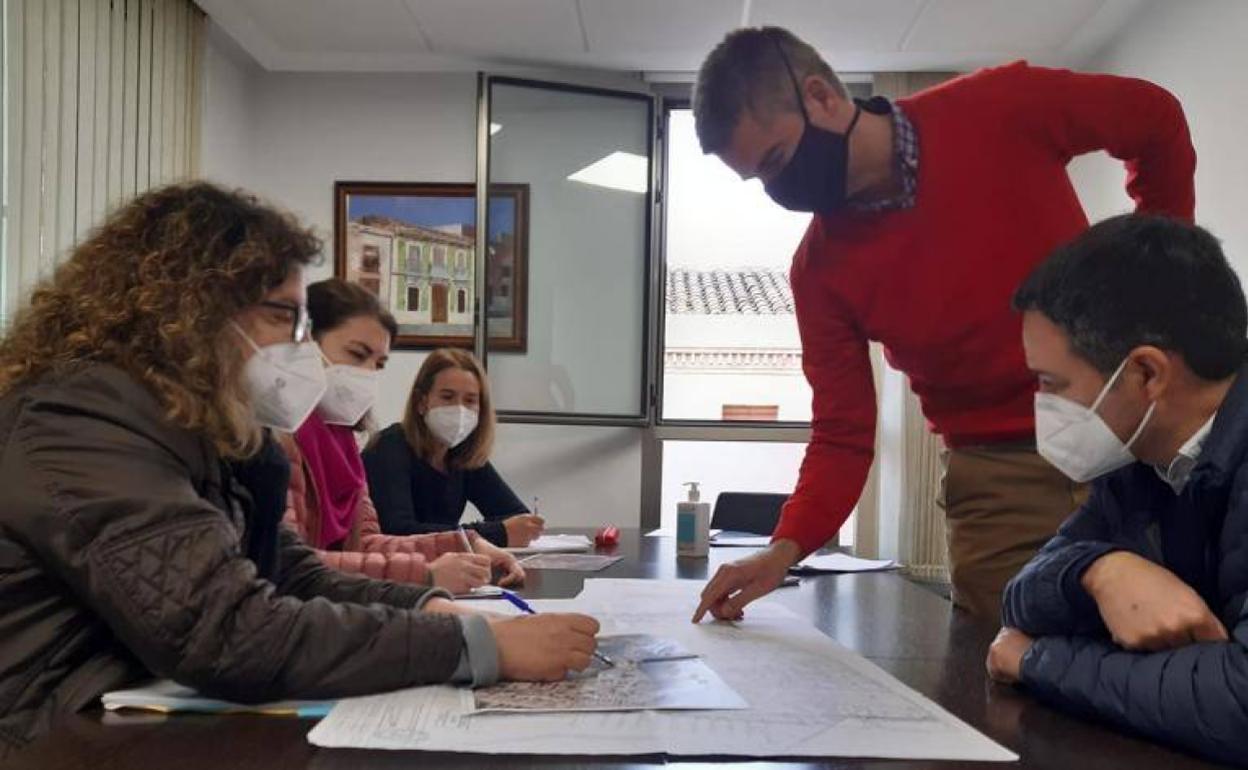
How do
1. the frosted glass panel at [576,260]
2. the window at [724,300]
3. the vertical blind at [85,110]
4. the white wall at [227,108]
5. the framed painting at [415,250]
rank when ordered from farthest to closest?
the window at [724,300] < the framed painting at [415,250] < the frosted glass panel at [576,260] < the white wall at [227,108] < the vertical blind at [85,110]

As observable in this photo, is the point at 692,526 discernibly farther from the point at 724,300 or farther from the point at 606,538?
the point at 724,300

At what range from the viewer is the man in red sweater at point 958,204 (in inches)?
55.6

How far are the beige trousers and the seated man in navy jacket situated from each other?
344 mm

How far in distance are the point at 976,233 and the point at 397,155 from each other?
→ 318cm

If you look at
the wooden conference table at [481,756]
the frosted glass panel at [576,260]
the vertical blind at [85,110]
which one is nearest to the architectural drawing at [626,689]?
the wooden conference table at [481,756]

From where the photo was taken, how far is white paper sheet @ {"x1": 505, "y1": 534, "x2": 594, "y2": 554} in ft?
7.11

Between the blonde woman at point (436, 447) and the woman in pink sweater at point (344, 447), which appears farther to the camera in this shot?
the blonde woman at point (436, 447)

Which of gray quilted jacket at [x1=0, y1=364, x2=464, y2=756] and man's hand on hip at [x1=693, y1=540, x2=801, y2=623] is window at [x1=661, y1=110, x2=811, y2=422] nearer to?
man's hand on hip at [x1=693, y1=540, x2=801, y2=623]

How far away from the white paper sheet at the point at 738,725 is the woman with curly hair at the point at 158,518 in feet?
0.20

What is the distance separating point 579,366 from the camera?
4023 millimetres

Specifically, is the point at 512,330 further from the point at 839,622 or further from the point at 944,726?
the point at 944,726

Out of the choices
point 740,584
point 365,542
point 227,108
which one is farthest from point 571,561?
point 227,108

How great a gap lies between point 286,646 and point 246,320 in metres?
0.42

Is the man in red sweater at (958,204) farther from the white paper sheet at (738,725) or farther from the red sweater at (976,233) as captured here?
the white paper sheet at (738,725)
